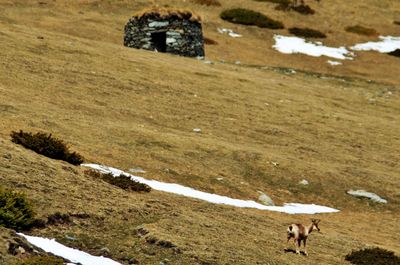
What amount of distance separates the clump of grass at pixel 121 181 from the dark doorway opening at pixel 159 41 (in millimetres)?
33418

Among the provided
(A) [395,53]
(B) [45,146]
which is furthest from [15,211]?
(A) [395,53]

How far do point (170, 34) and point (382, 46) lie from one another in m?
27.8

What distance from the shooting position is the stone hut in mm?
50625

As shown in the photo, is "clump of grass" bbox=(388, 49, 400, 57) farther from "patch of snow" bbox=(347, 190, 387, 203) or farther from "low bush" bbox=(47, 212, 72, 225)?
"low bush" bbox=(47, 212, 72, 225)

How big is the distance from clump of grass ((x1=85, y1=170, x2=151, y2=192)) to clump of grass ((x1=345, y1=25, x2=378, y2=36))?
192 ft

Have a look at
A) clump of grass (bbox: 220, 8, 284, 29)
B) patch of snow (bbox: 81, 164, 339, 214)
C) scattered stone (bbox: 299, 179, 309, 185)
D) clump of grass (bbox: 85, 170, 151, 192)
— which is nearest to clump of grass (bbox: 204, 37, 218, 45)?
clump of grass (bbox: 220, 8, 284, 29)

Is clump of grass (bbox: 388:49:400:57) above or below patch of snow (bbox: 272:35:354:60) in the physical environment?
below

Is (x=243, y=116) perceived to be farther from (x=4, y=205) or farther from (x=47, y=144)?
(x=4, y=205)

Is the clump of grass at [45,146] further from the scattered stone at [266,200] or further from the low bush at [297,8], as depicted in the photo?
the low bush at [297,8]

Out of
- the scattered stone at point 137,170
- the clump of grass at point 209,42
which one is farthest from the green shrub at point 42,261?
the clump of grass at point 209,42

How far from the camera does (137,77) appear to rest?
36531mm

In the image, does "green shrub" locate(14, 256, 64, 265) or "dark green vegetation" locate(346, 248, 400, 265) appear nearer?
"green shrub" locate(14, 256, 64, 265)

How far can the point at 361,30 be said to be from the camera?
73938 mm

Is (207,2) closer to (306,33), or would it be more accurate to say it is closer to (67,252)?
(306,33)
